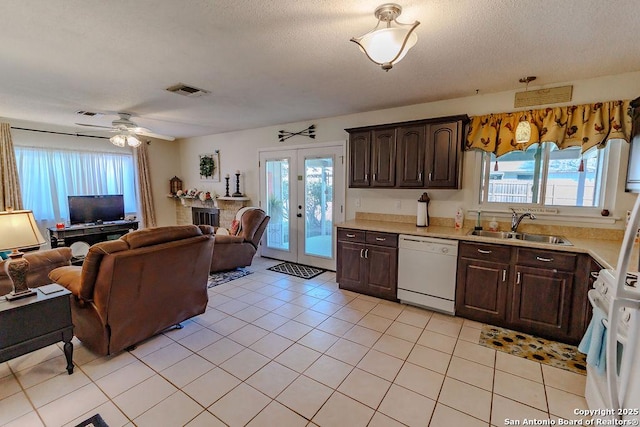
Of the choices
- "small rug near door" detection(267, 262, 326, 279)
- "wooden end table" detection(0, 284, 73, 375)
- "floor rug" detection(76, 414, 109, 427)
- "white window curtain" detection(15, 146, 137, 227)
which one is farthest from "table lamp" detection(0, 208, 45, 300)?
"white window curtain" detection(15, 146, 137, 227)

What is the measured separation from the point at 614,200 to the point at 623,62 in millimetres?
1209

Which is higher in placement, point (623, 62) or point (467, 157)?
point (623, 62)

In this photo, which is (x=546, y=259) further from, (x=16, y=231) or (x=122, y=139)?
(x=122, y=139)

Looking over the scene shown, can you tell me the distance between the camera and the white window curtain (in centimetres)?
471

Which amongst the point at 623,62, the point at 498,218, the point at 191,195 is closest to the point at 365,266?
the point at 498,218

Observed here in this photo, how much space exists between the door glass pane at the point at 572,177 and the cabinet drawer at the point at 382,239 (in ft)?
5.35

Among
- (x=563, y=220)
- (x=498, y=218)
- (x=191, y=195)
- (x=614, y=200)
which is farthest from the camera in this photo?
(x=191, y=195)

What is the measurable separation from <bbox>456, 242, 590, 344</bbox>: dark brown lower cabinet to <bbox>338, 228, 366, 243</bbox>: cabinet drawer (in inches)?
44.4

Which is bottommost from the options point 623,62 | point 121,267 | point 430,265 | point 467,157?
point 430,265

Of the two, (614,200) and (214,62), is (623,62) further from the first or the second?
(214,62)

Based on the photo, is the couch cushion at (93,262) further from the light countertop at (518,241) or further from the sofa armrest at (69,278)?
the light countertop at (518,241)

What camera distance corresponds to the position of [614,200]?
8.99 ft

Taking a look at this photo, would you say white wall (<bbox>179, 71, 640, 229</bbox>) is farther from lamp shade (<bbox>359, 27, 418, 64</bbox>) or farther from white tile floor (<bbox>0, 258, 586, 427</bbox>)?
lamp shade (<bbox>359, 27, 418, 64</bbox>)

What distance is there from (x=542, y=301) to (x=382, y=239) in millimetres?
1603
